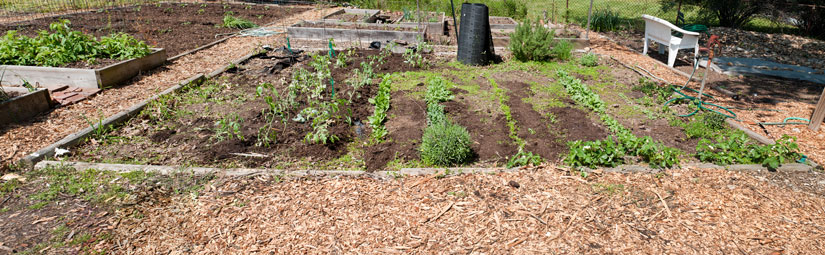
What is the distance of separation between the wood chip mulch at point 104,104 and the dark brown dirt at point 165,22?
79 centimetres

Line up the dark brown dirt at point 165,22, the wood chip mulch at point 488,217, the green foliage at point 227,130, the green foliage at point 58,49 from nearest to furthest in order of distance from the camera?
1. the wood chip mulch at point 488,217
2. the green foliage at point 227,130
3. the green foliage at point 58,49
4. the dark brown dirt at point 165,22

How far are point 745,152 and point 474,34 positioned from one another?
13.6 feet

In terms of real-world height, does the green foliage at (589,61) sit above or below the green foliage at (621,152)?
above

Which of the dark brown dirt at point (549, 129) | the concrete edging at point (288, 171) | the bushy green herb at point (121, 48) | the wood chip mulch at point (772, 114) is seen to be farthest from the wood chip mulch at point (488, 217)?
the bushy green herb at point (121, 48)

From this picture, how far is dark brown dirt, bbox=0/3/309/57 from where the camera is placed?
8727 millimetres

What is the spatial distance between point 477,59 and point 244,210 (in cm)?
502

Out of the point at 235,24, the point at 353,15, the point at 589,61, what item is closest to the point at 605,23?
the point at 589,61

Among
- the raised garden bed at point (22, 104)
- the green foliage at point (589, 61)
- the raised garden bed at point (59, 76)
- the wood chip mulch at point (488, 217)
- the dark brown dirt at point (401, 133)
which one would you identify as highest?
the raised garden bed at point (59, 76)

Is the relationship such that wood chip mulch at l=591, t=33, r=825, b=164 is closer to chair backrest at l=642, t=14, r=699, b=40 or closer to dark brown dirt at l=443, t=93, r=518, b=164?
chair backrest at l=642, t=14, r=699, b=40

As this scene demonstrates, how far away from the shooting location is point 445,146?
3.66m

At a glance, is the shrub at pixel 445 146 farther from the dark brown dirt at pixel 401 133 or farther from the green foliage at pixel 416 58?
the green foliage at pixel 416 58

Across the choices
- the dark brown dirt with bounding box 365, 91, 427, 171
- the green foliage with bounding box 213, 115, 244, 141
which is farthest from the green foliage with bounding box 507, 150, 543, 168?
the green foliage with bounding box 213, 115, 244, 141

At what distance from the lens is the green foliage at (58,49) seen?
5840 millimetres

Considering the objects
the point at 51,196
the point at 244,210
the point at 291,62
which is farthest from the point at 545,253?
the point at 291,62
